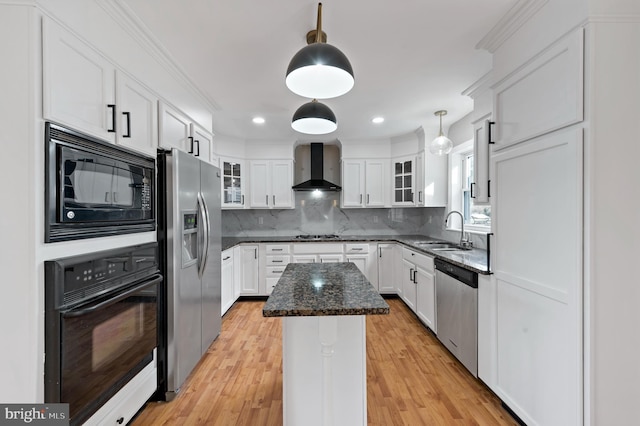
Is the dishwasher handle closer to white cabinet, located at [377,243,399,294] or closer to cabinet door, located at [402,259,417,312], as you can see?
cabinet door, located at [402,259,417,312]

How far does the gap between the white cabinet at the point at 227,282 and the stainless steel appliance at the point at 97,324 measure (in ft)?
5.26

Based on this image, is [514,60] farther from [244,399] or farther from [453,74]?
[244,399]

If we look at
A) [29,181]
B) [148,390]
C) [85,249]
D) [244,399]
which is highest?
[29,181]

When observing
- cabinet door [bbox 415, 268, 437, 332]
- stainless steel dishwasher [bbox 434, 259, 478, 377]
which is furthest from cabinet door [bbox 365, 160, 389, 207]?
stainless steel dishwasher [bbox 434, 259, 478, 377]

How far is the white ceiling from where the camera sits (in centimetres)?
169

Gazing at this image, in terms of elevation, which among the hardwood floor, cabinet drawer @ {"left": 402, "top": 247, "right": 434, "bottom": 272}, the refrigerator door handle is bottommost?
the hardwood floor

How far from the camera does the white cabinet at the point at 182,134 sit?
2170 millimetres

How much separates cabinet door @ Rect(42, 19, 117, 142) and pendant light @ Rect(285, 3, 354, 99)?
965 mm

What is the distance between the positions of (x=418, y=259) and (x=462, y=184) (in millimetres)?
1307

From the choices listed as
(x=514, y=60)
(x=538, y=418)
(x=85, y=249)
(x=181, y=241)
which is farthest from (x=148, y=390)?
(x=514, y=60)

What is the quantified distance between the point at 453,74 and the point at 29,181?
282 cm

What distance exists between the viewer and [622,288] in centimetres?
134

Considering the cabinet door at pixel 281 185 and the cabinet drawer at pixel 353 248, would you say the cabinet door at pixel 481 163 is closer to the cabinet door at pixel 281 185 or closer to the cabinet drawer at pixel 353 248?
the cabinet drawer at pixel 353 248

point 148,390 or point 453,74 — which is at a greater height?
point 453,74
